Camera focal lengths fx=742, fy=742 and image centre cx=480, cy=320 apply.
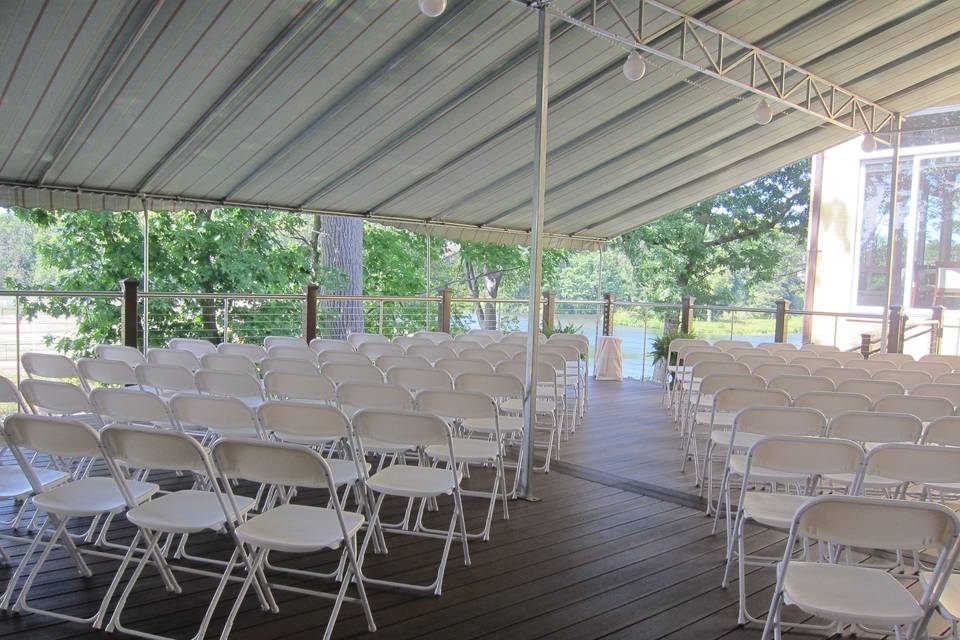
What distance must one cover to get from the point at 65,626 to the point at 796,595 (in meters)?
2.71

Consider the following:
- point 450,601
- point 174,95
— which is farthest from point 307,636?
point 174,95

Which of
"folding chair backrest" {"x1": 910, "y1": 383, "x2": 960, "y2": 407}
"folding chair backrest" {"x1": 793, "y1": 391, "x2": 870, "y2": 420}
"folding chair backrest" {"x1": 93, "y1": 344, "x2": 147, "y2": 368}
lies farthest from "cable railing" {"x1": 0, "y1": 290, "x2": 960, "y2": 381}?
"folding chair backrest" {"x1": 793, "y1": 391, "x2": 870, "y2": 420}

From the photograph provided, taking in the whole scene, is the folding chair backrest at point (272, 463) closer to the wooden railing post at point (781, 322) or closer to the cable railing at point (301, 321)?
the cable railing at point (301, 321)

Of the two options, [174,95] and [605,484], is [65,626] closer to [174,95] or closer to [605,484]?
[605,484]

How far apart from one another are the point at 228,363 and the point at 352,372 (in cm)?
100

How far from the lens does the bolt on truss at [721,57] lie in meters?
6.46

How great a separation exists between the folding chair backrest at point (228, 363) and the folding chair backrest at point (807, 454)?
3.54m

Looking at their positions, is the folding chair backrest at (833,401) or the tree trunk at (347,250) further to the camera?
the tree trunk at (347,250)

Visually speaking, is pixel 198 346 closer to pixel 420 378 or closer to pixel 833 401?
pixel 420 378

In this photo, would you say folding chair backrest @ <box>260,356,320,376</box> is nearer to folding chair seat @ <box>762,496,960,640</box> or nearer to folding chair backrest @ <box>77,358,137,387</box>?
folding chair backrest @ <box>77,358,137,387</box>

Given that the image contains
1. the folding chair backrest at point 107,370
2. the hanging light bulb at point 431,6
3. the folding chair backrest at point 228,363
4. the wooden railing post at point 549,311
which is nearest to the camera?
the folding chair backrest at point 107,370

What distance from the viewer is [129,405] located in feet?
11.8

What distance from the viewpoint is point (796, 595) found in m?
2.40

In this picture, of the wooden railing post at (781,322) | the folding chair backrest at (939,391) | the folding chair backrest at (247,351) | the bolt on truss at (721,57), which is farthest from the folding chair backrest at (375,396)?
the wooden railing post at (781,322)
